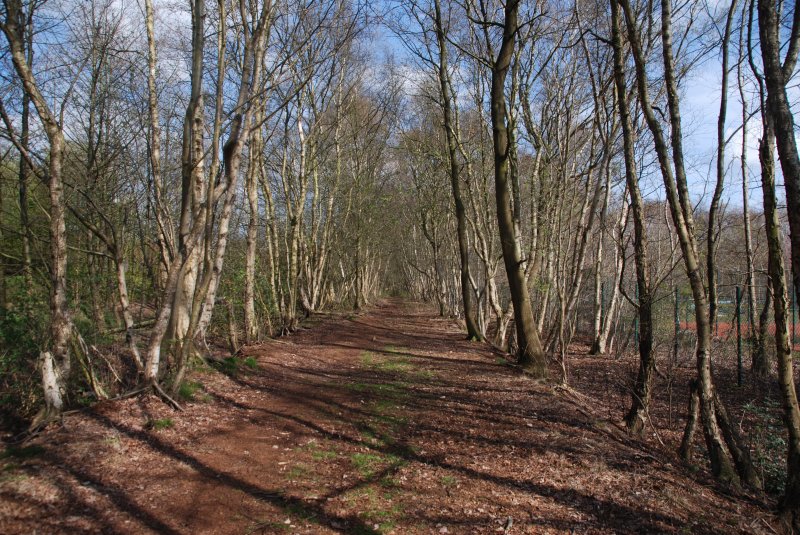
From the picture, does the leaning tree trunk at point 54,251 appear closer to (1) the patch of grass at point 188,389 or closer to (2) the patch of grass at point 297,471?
(1) the patch of grass at point 188,389

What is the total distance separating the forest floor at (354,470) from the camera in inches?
147

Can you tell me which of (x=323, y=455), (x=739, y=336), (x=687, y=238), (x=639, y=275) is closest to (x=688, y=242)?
(x=687, y=238)

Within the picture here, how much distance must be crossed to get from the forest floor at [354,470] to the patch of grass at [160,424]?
2 cm

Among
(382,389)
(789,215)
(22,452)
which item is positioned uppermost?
(789,215)

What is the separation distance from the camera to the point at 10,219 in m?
10.2

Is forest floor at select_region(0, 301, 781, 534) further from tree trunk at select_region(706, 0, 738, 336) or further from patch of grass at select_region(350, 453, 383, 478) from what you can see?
tree trunk at select_region(706, 0, 738, 336)

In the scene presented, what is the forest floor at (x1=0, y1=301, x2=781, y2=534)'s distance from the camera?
372cm

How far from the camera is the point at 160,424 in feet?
17.9

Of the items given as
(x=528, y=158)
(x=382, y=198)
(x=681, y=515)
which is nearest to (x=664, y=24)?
(x=681, y=515)

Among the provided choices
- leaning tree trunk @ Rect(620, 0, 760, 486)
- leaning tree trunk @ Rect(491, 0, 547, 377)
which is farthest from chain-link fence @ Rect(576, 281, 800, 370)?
leaning tree trunk @ Rect(620, 0, 760, 486)

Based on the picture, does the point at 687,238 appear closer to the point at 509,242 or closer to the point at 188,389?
the point at 509,242

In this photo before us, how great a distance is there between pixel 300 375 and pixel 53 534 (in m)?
5.65

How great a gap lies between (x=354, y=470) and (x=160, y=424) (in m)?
2.37

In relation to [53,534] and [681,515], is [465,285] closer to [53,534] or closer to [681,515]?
[681,515]
